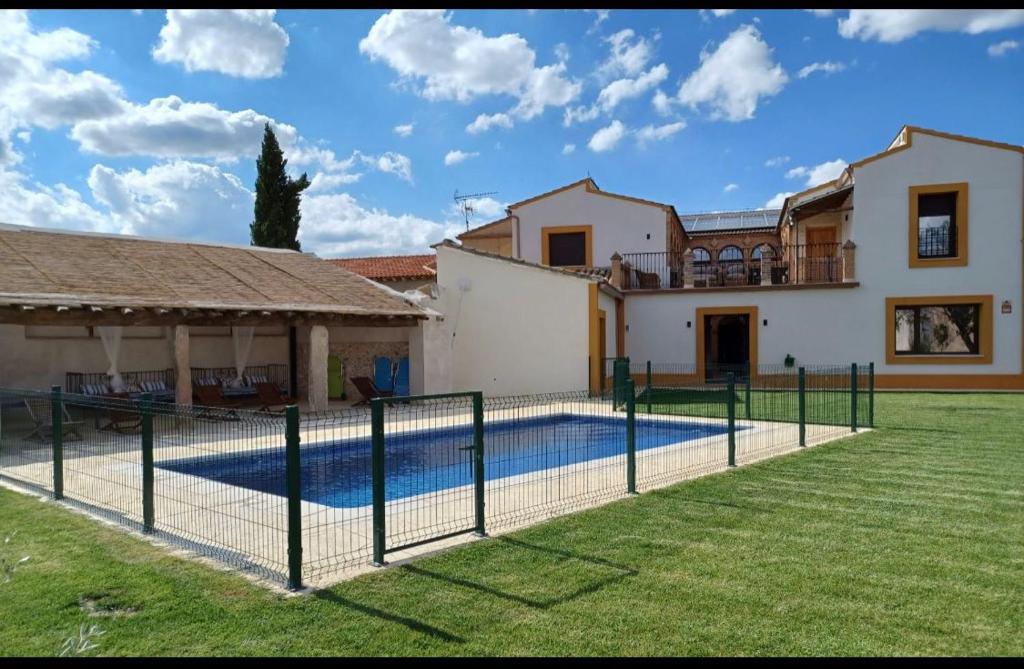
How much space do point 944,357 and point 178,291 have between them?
76.2ft

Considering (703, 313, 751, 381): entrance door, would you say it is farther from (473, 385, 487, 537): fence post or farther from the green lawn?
(473, 385, 487, 537): fence post

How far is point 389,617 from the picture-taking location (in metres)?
4.32

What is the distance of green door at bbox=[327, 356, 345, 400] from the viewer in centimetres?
2115

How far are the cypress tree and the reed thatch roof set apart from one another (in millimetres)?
11267

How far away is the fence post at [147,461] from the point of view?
21.0 feet

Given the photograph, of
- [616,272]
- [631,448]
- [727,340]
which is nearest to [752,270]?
[727,340]

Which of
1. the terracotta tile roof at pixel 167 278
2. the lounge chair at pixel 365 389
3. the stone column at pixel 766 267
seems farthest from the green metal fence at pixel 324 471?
the stone column at pixel 766 267

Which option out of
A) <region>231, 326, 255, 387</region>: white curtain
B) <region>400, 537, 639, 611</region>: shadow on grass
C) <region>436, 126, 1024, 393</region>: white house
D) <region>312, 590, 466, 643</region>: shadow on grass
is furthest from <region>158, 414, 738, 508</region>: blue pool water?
<region>231, 326, 255, 387</region>: white curtain

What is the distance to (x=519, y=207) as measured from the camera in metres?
30.0

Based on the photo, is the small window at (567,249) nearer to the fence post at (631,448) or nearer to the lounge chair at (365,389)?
the lounge chair at (365,389)

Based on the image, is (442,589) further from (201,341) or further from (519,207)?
(519,207)

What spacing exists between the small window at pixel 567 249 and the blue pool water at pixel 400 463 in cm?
2110

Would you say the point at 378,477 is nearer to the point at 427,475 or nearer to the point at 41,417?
the point at 427,475
